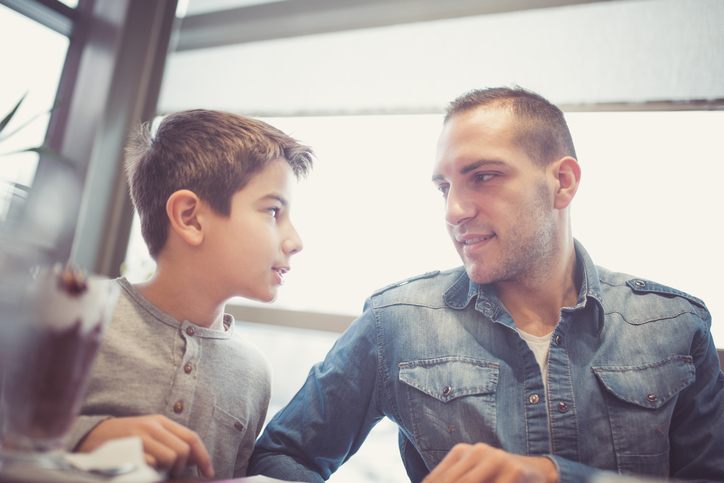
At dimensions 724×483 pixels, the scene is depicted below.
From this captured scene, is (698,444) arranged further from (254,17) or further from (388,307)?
(254,17)

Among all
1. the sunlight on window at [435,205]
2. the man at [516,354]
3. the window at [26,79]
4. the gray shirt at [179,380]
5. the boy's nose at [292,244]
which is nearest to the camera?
the gray shirt at [179,380]

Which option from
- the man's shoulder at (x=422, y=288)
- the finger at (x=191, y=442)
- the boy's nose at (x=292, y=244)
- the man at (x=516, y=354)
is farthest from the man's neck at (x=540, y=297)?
the finger at (x=191, y=442)

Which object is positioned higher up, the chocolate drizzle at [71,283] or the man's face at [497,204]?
the man's face at [497,204]

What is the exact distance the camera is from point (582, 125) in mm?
1644

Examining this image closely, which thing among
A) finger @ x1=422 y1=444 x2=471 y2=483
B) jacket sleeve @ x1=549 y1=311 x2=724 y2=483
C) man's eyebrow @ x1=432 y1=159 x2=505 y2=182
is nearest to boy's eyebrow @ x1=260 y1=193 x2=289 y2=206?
man's eyebrow @ x1=432 y1=159 x2=505 y2=182

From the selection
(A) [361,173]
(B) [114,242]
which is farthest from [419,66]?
(B) [114,242]

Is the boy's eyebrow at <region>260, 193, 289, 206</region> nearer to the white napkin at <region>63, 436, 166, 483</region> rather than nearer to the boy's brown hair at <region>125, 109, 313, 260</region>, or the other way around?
the boy's brown hair at <region>125, 109, 313, 260</region>

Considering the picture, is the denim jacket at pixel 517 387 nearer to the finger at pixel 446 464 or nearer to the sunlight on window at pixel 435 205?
the finger at pixel 446 464

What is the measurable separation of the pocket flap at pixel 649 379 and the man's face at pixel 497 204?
290 mm

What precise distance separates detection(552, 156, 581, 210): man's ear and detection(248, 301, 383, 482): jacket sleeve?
59 cm

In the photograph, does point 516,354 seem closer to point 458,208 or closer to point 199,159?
point 458,208

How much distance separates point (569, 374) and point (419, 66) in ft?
4.56

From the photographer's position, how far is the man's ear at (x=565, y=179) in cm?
123

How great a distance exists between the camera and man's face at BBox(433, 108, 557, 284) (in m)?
1.15
